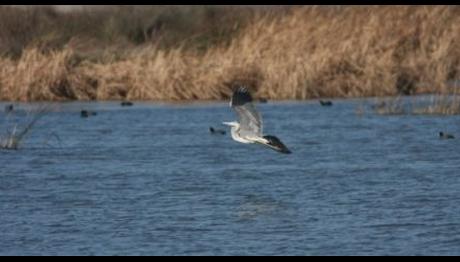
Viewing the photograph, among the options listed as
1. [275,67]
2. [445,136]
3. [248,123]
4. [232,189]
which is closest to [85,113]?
[275,67]

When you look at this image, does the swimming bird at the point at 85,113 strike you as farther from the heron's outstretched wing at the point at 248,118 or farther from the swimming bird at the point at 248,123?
the heron's outstretched wing at the point at 248,118

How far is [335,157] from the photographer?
655 inches

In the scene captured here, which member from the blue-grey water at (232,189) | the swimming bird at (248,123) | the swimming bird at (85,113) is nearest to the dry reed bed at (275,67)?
the swimming bird at (85,113)

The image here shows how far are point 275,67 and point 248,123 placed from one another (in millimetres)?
11207

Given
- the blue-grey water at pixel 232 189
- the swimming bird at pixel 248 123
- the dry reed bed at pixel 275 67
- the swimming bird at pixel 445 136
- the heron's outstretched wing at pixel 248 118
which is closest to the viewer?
the blue-grey water at pixel 232 189

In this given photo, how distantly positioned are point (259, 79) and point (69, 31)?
8.45m

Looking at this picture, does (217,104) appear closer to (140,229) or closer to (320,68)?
(320,68)

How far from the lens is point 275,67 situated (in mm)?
24562

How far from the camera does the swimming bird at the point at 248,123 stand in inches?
513

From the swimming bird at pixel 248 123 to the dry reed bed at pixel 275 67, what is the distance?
36.4 ft

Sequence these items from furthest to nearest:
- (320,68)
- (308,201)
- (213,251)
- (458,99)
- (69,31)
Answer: (69,31) < (320,68) < (458,99) < (308,201) < (213,251)

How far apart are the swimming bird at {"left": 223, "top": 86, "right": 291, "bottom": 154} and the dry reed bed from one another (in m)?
11.1

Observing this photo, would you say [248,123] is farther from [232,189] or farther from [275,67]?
[275,67]
